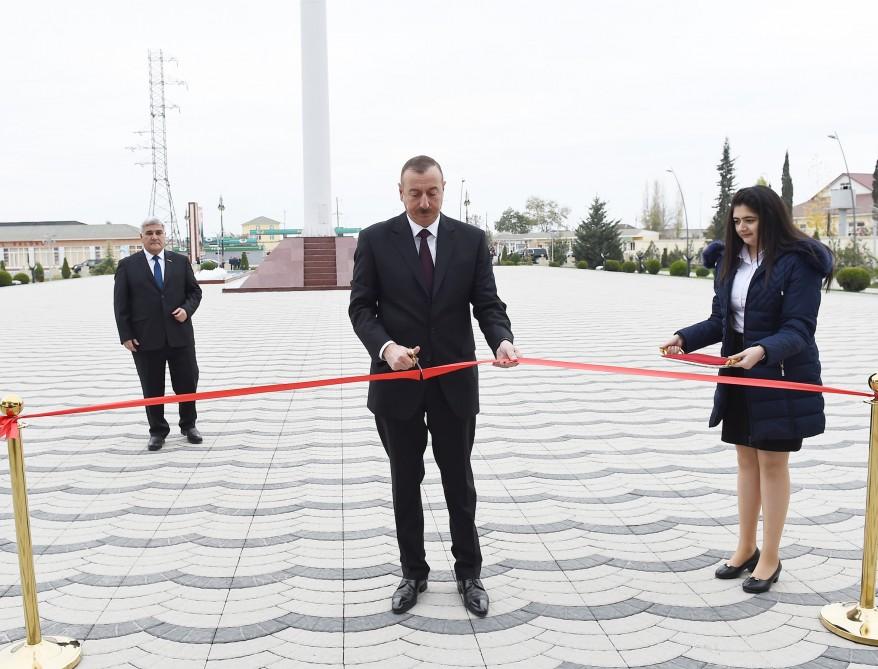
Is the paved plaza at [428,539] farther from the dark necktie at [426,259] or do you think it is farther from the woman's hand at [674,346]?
the dark necktie at [426,259]

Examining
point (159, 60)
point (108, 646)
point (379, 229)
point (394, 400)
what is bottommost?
Answer: point (108, 646)

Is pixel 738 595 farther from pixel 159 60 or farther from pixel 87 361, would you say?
pixel 159 60

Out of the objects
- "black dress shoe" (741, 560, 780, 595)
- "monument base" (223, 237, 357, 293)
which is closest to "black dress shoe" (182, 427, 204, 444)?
"black dress shoe" (741, 560, 780, 595)

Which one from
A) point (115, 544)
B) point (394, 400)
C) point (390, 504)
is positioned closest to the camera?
point (394, 400)

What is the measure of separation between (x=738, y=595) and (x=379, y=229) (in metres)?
2.21

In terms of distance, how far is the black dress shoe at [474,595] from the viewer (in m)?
3.34

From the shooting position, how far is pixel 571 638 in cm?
314

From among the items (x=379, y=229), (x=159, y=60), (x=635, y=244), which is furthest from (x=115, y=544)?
(x=635, y=244)

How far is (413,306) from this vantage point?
11.0ft

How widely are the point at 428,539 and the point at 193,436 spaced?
2859 mm

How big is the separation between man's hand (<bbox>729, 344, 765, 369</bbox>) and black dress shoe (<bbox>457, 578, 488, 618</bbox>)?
1416 millimetres

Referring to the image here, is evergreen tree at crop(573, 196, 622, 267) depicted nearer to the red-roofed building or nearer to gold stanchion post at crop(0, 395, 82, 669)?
the red-roofed building

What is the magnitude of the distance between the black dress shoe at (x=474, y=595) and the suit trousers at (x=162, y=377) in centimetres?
365

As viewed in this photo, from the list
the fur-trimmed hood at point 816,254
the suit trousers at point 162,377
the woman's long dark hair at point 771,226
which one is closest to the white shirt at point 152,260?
the suit trousers at point 162,377
